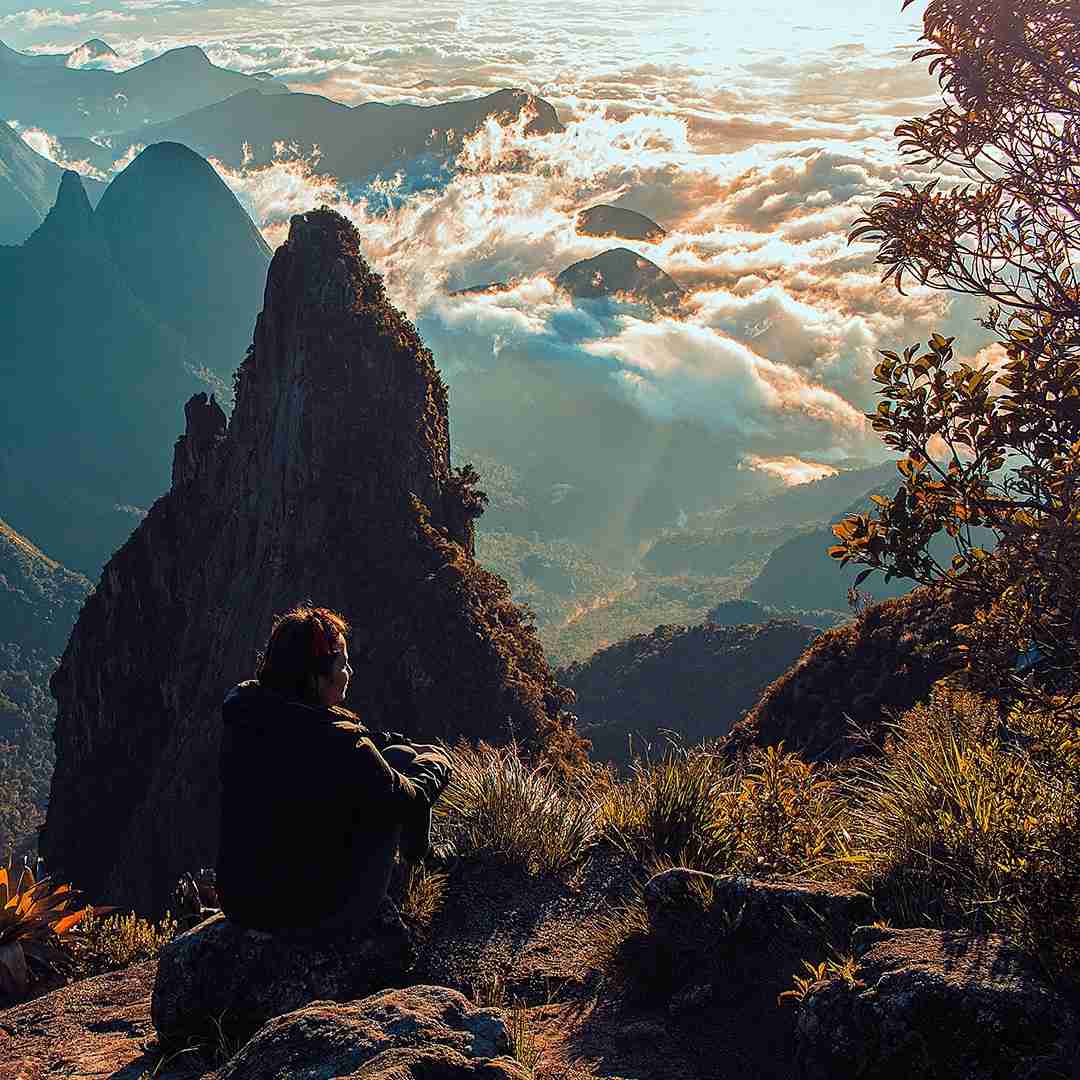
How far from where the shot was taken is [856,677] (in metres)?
20.6

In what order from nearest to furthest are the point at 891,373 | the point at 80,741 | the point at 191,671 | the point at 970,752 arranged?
the point at 891,373 → the point at 970,752 → the point at 191,671 → the point at 80,741

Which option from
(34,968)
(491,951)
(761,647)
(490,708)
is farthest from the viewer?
(761,647)

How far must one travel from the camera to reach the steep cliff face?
46.2 m

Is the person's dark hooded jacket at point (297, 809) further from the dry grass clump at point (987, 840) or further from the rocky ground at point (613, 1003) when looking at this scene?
the dry grass clump at point (987, 840)

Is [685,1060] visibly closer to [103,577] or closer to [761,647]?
[103,577]

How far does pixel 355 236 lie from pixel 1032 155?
208ft

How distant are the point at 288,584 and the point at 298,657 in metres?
46.8

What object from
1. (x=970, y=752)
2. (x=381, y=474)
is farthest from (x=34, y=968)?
(x=381, y=474)

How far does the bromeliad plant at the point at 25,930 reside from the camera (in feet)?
24.3

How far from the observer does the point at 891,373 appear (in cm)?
534

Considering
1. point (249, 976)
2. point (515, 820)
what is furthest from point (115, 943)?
point (515, 820)

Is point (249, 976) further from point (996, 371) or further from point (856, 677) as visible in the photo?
point (856, 677)

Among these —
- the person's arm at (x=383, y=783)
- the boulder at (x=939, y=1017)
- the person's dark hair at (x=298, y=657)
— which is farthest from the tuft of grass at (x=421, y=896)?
the boulder at (x=939, y=1017)

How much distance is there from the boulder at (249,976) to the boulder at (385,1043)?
4.55 ft
